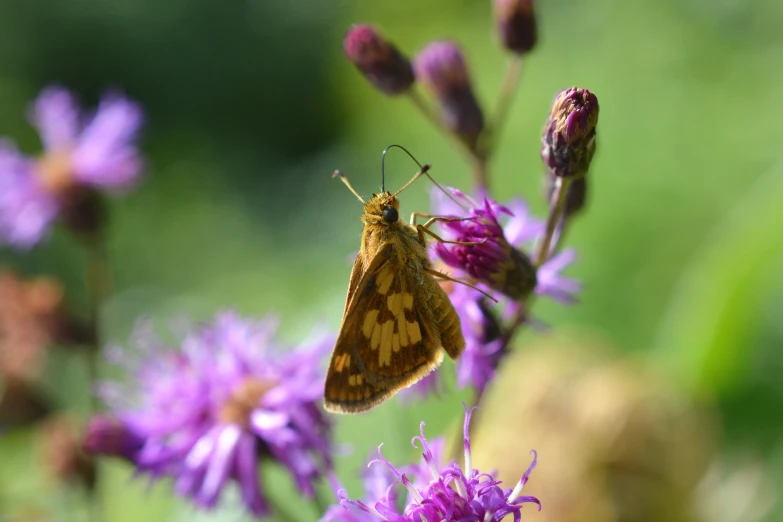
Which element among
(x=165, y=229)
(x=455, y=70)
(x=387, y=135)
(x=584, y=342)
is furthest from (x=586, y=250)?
(x=165, y=229)

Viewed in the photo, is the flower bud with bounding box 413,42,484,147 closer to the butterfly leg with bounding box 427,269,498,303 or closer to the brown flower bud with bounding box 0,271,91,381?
the butterfly leg with bounding box 427,269,498,303

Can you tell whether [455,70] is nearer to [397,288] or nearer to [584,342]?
[397,288]

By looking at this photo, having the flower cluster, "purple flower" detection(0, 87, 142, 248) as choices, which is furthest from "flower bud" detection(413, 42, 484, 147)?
"purple flower" detection(0, 87, 142, 248)

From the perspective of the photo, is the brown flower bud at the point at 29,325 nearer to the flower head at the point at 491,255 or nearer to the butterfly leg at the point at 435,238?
the butterfly leg at the point at 435,238

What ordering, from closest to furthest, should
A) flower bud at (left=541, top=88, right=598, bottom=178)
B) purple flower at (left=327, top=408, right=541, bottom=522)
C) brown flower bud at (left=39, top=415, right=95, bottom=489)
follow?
purple flower at (left=327, top=408, right=541, bottom=522) → flower bud at (left=541, top=88, right=598, bottom=178) → brown flower bud at (left=39, top=415, right=95, bottom=489)

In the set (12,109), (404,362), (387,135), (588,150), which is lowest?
(404,362)
